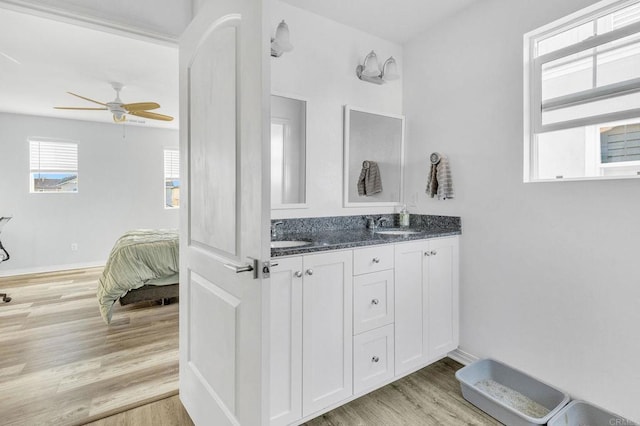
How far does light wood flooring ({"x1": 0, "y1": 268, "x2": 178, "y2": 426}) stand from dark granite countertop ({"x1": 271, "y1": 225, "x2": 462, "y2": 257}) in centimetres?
122

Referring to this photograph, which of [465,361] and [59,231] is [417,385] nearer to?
[465,361]

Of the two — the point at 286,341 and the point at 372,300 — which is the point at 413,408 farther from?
the point at 286,341

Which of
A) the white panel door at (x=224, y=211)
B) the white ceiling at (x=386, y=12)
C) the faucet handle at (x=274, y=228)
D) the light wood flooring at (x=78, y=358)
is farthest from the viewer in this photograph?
the white ceiling at (x=386, y=12)

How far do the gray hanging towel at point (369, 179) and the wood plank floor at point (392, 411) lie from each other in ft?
4.53

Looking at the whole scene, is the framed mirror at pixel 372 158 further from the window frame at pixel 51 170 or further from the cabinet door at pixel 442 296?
the window frame at pixel 51 170

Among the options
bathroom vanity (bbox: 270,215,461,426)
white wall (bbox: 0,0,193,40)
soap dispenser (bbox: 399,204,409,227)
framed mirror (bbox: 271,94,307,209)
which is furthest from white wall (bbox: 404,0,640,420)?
white wall (bbox: 0,0,193,40)

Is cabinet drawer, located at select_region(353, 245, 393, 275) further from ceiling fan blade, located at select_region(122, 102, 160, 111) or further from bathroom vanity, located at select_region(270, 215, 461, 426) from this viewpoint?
ceiling fan blade, located at select_region(122, 102, 160, 111)

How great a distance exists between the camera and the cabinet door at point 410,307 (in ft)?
6.37

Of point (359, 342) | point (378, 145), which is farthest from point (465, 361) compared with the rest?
point (378, 145)

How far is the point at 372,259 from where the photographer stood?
5.92 ft

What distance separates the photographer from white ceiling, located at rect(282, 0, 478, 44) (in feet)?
7.10

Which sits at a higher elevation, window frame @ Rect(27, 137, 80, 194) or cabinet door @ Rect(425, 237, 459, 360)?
window frame @ Rect(27, 137, 80, 194)

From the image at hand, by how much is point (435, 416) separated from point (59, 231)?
6.02 m

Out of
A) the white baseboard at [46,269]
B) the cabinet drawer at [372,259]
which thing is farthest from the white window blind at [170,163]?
the cabinet drawer at [372,259]
